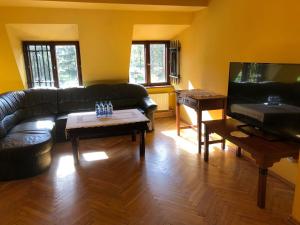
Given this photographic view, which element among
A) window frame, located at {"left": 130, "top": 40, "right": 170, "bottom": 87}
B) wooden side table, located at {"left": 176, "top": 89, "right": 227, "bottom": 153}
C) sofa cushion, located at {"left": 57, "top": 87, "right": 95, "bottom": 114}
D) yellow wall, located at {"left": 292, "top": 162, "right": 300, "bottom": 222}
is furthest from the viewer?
window frame, located at {"left": 130, "top": 40, "right": 170, "bottom": 87}

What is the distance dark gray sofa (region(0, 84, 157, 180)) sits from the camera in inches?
122

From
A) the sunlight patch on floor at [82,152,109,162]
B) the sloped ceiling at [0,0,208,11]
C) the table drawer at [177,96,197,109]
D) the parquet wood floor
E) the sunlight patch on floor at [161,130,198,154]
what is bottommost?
the parquet wood floor

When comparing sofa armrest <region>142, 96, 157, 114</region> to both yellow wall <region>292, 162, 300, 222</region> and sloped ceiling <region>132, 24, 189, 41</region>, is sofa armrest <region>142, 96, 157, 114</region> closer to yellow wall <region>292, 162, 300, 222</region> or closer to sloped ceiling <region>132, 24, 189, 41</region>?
sloped ceiling <region>132, 24, 189, 41</region>

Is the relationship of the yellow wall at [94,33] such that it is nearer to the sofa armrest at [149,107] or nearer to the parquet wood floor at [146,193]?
the sofa armrest at [149,107]

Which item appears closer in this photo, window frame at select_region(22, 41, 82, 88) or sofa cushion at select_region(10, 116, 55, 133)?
sofa cushion at select_region(10, 116, 55, 133)

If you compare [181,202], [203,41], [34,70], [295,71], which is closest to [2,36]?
[34,70]

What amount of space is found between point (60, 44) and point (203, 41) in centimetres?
285

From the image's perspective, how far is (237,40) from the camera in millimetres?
3588

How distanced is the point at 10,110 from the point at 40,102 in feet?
2.34

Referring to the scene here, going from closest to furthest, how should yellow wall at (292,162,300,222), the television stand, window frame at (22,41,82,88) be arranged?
yellow wall at (292,162,300,222)
the television stand
window frame at (22,41,82,88)

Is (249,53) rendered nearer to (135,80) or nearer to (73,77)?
(135,80)

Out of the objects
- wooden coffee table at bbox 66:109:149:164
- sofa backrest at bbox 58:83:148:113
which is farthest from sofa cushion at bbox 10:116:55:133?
sofa backrest at bbox 58:83:148:113

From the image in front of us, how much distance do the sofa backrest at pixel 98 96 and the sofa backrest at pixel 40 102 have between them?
12 cm

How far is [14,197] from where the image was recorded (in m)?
2.76
